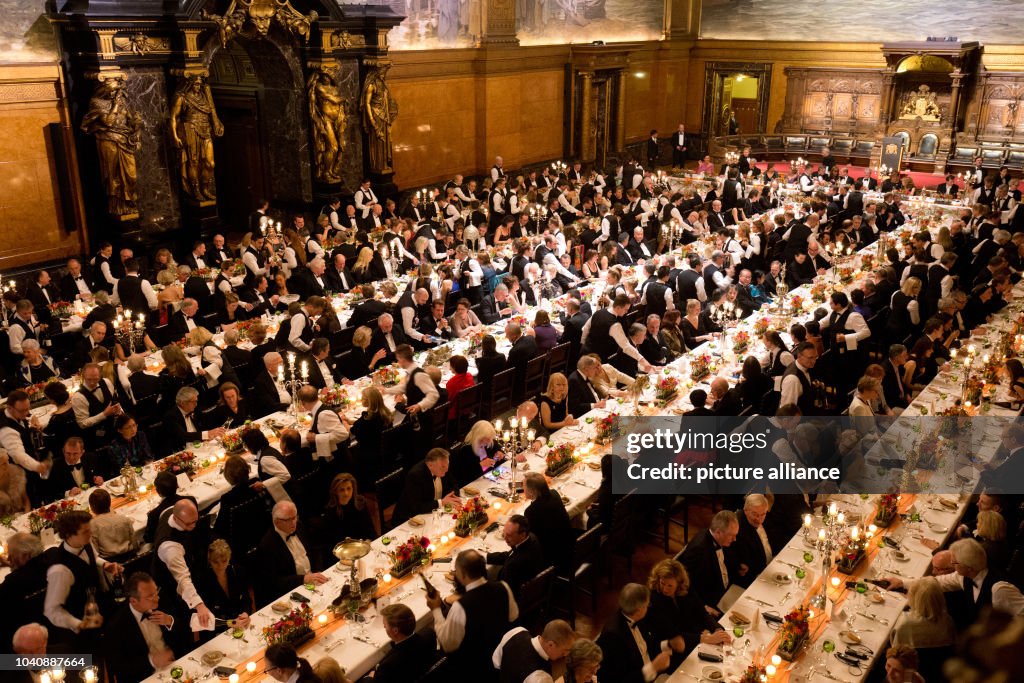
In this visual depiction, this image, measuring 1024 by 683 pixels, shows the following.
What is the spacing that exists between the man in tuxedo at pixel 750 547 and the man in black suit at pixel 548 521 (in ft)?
3.98

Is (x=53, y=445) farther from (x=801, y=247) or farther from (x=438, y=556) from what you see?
(x=801, y=247)

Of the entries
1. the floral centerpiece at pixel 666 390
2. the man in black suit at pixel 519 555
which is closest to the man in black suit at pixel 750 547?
the man in black suit at pixel 519 555

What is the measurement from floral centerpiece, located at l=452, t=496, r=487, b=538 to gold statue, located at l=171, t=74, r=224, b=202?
970 cm

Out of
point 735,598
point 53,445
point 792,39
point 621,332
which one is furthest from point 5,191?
point 792,39

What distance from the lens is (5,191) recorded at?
13.0m

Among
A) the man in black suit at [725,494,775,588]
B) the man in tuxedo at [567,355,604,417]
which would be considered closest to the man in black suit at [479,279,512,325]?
the man in tuxedo at [567,355,604,417]

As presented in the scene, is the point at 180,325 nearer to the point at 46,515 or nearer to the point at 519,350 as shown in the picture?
the point at 519,350

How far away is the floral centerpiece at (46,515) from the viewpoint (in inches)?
268

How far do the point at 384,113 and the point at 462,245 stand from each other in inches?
193

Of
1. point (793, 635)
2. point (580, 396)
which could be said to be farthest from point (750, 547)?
point (580, 396)

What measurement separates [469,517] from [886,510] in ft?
10.5

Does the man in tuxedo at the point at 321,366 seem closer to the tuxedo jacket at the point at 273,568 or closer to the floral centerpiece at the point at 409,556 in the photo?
the tuxedo jacket at the point at 273,568

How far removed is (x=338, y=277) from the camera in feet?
42.7

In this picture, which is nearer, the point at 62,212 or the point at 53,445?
the point at 53,445
